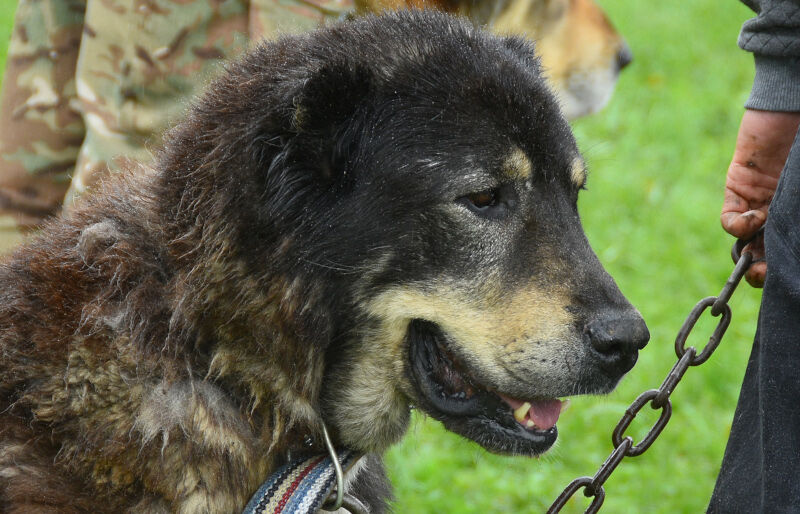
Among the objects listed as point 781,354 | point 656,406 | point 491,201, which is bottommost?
point 656,406

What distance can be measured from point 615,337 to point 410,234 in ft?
2.20

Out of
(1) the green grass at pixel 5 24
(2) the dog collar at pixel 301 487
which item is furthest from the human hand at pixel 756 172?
(1) the green grass at pixel 5 24

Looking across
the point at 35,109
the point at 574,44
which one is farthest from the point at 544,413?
the point at 35,109

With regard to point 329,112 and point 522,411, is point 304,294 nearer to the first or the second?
point 329,112

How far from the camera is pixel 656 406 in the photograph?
2.91 meters

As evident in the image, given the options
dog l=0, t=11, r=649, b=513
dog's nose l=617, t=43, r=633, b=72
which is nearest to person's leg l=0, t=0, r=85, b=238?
dog l=0, t=11, r=649, b=513

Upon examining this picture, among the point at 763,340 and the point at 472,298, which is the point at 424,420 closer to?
the point at 472,298

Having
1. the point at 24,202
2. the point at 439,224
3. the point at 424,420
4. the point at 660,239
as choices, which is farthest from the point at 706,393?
the point at 24,202

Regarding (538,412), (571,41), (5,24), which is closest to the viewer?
(538,412)

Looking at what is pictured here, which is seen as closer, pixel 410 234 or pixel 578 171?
pixel 410 234

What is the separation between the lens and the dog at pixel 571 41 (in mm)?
4297

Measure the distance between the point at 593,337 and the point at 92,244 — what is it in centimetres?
151

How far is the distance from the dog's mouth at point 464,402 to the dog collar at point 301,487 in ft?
1.13

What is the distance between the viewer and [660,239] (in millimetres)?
8039
